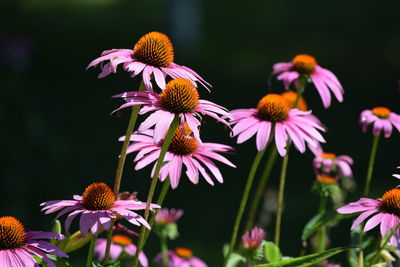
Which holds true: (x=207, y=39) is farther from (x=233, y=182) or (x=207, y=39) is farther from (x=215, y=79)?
(x=233, y=182)

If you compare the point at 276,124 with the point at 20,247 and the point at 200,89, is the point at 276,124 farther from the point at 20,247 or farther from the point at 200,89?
the point at 200,89

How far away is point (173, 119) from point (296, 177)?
4.05m

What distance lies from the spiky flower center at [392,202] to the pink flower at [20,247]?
49 cm

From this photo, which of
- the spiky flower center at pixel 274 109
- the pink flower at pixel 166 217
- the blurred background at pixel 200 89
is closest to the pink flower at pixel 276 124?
the spiky flower center at pixel 274 109

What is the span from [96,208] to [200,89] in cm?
366

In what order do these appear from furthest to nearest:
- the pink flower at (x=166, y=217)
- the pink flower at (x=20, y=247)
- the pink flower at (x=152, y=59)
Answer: the pink flower at (x=166, y=217)
the pink flower at (x=152, y=59)
the pink flower at (x=20, y=247)

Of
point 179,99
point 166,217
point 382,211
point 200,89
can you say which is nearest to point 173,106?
point 179,99

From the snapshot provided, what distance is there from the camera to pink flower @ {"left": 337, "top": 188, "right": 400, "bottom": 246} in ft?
→ 3.65

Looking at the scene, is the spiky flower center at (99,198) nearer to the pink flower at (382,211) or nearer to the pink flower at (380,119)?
the pink flower at (382,211)

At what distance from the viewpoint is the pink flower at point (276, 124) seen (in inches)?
48.2

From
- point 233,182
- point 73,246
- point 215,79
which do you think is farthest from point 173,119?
point 215,79

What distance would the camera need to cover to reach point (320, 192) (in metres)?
1.64

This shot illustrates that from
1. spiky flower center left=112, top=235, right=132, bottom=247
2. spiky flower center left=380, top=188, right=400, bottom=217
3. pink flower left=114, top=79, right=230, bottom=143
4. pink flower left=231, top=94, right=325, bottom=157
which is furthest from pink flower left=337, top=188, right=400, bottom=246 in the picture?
spiky flower center left=112, top=235, right=132, bottom=247

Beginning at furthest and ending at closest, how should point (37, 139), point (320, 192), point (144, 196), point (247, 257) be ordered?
point (144, 196), point (37, 139), point (320, 192), point (247, 257)
